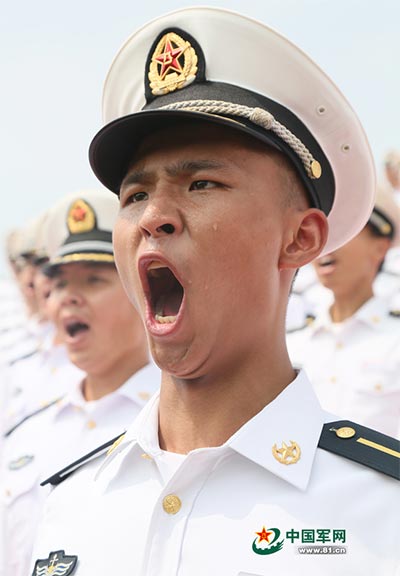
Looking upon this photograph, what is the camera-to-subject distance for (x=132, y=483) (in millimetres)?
2307

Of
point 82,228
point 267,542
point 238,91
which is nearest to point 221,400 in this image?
point 267,542

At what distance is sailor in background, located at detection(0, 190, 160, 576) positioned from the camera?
4.66 m

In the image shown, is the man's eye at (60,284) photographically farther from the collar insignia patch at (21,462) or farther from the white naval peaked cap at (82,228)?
the collar insignia patch at (21,462)

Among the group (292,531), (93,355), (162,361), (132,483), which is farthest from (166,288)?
(93,355)

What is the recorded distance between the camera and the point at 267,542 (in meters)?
2.03

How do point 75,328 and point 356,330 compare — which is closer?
point 75,328

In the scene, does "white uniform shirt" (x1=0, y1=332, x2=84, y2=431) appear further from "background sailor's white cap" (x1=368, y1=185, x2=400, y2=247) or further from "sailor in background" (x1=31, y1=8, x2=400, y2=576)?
"sailor in background" (x1=31, y1=8, x2=400, y2=576)

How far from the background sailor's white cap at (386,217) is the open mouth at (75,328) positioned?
2288 millimetres

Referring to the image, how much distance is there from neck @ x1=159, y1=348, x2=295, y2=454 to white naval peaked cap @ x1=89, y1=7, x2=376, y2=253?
49 centimetres

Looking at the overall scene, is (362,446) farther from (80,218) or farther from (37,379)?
(37,379)

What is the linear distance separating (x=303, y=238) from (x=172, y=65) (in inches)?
22.8

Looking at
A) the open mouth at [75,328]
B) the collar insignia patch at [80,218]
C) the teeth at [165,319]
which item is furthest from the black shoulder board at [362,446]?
the collar insignia patch at [80,218]

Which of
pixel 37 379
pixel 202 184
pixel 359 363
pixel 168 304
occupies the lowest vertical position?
pixel 359 363

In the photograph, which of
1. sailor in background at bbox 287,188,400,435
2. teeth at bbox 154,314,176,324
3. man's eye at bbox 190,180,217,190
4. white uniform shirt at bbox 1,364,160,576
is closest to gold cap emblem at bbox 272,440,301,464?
teeth at bbox 154,314,176,324
